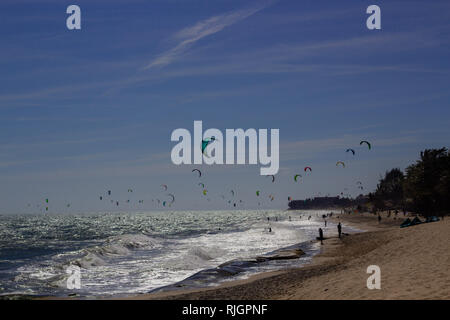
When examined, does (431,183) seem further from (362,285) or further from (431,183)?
(362,285)

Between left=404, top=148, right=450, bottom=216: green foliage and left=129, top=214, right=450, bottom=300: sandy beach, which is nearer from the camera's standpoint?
left=129, top=214, right=450, bottom=300: sandy beach

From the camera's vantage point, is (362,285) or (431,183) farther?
(431,183)

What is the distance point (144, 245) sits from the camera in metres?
51.4

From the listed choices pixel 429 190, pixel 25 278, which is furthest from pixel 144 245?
pixel 429 190

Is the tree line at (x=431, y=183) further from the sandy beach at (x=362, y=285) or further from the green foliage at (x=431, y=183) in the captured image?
the sandy beach at (x=362, y=285)

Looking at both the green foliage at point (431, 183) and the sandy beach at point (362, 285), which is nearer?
the sandy beach at point (362, 285)

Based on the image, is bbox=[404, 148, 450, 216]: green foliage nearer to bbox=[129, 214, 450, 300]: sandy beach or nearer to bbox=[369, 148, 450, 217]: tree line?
bbox=[369, 148, 450, 217]: tree line

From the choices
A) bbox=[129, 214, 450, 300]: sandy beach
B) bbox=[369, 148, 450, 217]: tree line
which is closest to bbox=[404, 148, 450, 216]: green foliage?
bbox=[369, 148, 450, 217]: tree line

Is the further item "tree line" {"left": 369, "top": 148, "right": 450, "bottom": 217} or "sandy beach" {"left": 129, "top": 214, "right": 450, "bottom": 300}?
"tree line" {"left": 369, "top": 148, "right": 450, "bottom": 217}

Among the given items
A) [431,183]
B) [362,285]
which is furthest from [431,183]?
[362,285]

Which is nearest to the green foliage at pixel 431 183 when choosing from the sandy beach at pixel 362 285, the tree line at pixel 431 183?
the tree line at pixel 431 183

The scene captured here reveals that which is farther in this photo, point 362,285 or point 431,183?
point 431,183
